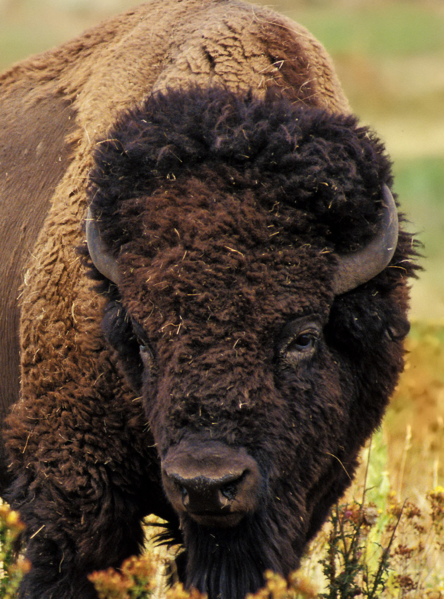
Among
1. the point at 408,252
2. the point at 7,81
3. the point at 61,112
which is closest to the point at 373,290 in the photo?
the point at 408,252

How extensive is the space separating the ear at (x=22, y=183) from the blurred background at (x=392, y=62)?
40.4ft

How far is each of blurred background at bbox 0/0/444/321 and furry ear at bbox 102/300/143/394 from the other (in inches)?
519

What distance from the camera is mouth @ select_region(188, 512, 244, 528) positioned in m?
2.95

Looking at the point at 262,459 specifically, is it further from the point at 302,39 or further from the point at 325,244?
the point at 302,39

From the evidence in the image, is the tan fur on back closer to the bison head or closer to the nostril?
the bison head

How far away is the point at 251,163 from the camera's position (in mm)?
3227

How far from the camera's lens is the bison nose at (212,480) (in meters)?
2.80

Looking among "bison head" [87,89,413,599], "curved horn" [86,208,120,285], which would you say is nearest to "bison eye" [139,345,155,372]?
"bison head" [87,89,413,599]

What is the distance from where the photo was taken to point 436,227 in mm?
19875

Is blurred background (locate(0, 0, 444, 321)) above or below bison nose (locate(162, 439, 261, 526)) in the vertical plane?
below

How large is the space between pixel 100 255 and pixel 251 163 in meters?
0.75

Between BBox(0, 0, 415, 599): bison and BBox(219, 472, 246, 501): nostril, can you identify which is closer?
BBox(219, 472, 246, 501): nostril

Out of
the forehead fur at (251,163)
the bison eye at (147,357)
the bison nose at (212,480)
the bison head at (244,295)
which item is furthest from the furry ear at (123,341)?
the bison nose at (212,480)

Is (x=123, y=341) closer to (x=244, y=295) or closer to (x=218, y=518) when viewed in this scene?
(x=244, y=295)
